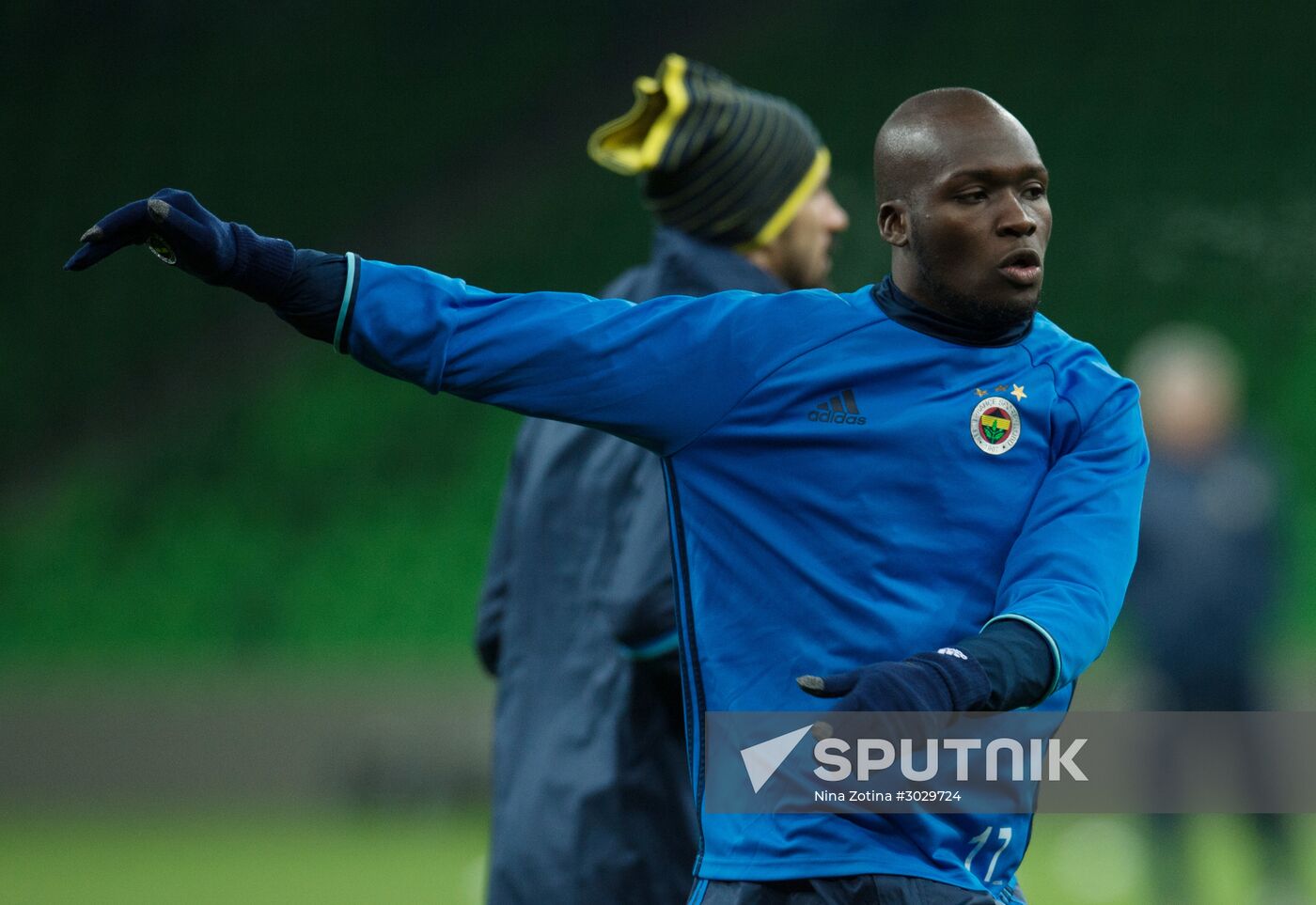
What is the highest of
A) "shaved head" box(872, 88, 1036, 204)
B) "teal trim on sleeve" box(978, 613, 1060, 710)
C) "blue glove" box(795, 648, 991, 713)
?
"shaved head" box(872, 88, 1036, 204)

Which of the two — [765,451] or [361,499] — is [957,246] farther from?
[361,499]

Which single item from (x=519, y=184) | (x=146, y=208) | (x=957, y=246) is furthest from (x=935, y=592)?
(x=519, y=184)

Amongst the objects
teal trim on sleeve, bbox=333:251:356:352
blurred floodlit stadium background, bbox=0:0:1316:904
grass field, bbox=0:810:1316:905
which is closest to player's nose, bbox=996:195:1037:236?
teal trim on sleeve, bbox=333:251:356:352

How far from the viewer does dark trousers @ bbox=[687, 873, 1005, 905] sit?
1974 mm

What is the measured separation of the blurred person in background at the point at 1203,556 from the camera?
255 inches

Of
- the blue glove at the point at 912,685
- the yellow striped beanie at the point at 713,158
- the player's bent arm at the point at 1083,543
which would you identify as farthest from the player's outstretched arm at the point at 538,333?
the yellow striped beanie at the point at 713,158

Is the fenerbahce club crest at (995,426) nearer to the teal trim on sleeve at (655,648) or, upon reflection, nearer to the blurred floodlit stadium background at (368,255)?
the teal trim on sleeve at (655,648)

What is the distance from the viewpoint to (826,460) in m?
2.07

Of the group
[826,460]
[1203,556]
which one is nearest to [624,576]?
[826,460]

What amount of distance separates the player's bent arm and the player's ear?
11.8 inches

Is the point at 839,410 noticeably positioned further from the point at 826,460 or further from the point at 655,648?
the point at 655,648

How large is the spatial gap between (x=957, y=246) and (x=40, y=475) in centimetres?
844

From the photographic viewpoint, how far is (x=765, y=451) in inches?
82.4

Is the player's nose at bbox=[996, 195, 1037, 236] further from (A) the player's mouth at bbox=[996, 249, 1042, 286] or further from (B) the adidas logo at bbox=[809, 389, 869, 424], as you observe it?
(B) the adidas logo at bbox=[809, 389, 869, 424]
